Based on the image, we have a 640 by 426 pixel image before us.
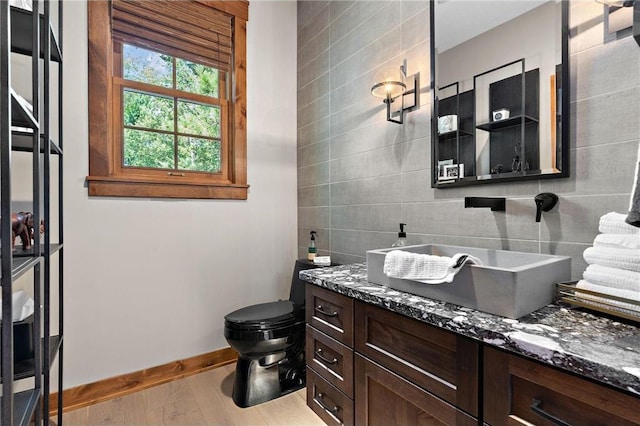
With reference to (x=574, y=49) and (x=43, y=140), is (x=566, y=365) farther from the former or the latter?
(x=43, y=140)

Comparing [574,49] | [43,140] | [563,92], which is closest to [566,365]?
[563,92]

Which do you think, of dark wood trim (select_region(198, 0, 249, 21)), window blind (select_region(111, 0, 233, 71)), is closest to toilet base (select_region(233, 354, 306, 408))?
window blind (select_region(111, 0, 233, 71))

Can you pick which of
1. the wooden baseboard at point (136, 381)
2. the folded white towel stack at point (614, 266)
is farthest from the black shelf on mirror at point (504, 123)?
the wooden baseboard at point (136, 381)

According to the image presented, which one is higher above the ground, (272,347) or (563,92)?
(563,92)

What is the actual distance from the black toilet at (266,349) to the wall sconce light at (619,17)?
1.78 meters

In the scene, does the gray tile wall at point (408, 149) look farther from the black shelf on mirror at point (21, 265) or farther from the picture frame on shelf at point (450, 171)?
the black shelf on mirror at point (21, 265)

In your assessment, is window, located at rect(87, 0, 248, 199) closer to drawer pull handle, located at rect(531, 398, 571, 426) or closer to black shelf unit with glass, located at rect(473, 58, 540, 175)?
black shelf unit with glass, located at rect(473, 58, 540, 175)

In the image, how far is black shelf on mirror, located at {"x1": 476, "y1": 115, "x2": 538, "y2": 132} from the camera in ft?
3.97

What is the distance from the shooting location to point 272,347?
1.77 m

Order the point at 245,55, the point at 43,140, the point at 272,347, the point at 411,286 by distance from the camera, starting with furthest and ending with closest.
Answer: the point at 245,55 → the point at 272,347 → the point at 43,140 → the point at 411,286

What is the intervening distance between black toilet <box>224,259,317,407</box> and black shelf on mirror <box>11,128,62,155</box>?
3.83 feet

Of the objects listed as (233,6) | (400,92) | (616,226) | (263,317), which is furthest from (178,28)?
(616,226)

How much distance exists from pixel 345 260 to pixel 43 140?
63.6 inches

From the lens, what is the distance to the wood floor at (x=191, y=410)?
5.48 feet
